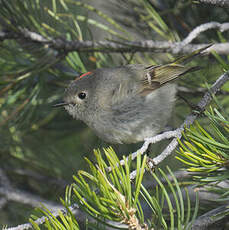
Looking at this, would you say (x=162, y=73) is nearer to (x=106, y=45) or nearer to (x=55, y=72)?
(x=106, y=45)

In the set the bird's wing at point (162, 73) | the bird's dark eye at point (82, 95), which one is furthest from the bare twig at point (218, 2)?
the bird's dark eye at point (82, 95)

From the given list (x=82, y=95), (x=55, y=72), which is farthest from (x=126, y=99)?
(x=55, y=72)

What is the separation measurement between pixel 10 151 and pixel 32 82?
49 cm

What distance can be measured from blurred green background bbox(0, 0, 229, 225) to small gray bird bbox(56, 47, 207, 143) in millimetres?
96

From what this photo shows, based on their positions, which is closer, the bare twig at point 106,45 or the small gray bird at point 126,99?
the bare twig at point 106,45

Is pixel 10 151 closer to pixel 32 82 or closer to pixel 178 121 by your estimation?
pixel 32 82

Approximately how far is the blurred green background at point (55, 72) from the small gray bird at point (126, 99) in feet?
0.32

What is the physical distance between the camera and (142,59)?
2.00 metres

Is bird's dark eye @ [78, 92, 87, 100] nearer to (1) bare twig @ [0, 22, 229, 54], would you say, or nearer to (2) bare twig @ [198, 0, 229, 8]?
(1) bare twig @ [0, 22, 229, 54]

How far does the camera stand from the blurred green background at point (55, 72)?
155 cm

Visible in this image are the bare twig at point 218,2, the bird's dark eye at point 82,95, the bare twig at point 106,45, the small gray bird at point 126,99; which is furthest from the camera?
the bird's dark eye at point 82,95

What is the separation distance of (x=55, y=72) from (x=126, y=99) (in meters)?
0.41

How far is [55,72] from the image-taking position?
1.74m

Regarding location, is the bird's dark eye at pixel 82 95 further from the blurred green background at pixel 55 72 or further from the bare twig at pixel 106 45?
the bare twig at pixel 106 45
